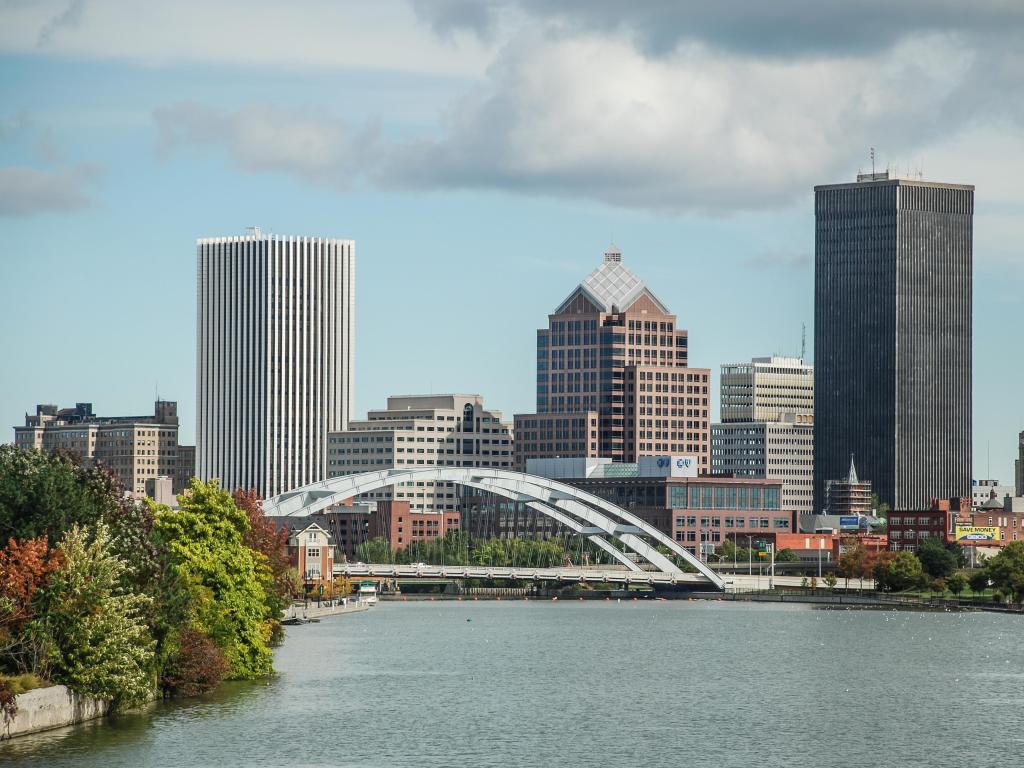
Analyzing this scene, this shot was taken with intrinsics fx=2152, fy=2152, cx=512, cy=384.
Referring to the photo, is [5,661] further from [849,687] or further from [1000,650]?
[1000,650]

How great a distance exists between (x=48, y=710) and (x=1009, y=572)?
135 metres

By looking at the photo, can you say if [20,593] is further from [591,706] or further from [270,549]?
[270,549]

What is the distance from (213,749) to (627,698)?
28.6 meters

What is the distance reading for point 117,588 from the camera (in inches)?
3044

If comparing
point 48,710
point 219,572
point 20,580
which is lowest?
point 48,710

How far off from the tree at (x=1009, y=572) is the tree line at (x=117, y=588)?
105108 mm

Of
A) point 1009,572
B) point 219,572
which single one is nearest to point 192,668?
point 219,572

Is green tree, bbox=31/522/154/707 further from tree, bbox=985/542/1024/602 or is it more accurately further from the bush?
tree, bbox=985/542/1024/602

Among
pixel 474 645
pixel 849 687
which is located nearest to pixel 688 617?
pixel 474 645

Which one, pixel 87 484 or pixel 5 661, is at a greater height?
pixel 87 484

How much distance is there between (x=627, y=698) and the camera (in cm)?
9712

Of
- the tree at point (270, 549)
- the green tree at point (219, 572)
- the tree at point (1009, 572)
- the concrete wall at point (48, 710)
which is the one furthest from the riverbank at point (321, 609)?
the concrete wall at point (48, 710)

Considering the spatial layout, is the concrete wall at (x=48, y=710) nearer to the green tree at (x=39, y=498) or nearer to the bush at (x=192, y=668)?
the green tree at (x=39, y=498)

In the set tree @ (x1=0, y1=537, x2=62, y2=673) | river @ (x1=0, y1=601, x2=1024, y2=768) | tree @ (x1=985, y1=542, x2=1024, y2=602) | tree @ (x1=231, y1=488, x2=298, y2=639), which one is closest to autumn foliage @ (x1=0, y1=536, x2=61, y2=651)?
tree @ (x1=0, y1=537, x2=62, y2=673)
